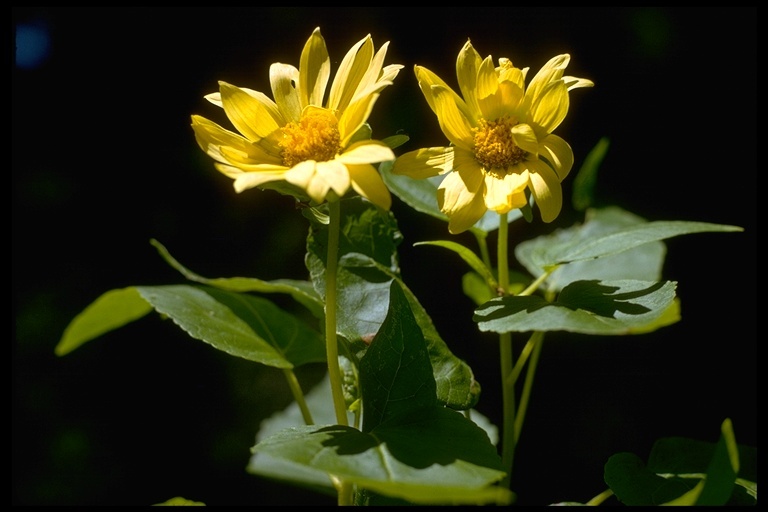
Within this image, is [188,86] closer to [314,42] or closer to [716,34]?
[314,42]

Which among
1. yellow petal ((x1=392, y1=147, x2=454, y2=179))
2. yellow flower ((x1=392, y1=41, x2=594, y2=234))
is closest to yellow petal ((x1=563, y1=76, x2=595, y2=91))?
yellow flower ((x1=392, y1=41, x2=594, y2=234))

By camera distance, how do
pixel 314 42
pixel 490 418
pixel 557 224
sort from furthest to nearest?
pixel 557 224 → pixel 490 418 → pixel 314 42

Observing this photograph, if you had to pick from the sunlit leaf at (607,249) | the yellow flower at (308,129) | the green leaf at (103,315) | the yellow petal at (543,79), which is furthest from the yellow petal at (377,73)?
the green leaf at (103,315)

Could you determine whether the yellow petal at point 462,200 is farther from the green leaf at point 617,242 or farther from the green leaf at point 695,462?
the green leaf at point 695,462

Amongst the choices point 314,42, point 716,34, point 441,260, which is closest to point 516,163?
point 314,42

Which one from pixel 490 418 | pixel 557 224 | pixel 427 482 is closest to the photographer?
pixel 427 482

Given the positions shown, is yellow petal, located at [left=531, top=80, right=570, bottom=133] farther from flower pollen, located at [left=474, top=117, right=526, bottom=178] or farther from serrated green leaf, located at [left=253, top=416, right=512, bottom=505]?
serrated green leaf, located at [left=253, top=416, right=512, bottom=505]
